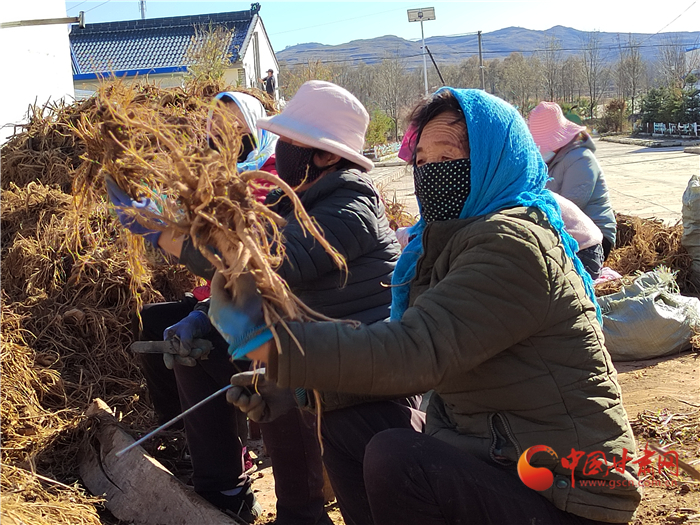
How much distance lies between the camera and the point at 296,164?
7.84 feet

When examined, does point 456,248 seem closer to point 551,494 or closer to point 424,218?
point 424,218

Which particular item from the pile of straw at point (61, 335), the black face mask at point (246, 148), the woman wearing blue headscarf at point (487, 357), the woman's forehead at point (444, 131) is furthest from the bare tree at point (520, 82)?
the woman wearing blue headscarf at point (487, 357)

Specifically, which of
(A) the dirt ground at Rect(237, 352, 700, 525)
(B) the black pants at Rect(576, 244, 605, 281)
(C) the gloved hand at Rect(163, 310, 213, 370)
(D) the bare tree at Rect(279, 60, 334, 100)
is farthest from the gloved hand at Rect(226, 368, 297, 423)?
(D) the bare tree at Rect(279, 60, 334, 100)

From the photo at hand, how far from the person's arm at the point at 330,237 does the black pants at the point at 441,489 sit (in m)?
0.61

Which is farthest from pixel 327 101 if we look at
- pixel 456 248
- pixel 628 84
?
pixel 628 84

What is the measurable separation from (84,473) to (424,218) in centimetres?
216

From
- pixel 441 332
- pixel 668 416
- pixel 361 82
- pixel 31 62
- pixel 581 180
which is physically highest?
pixel 361 82

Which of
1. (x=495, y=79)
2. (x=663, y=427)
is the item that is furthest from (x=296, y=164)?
(x=495, y=79)

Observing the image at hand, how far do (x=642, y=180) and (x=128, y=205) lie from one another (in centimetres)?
1457

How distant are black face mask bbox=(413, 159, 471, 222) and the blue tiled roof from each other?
34037 mm

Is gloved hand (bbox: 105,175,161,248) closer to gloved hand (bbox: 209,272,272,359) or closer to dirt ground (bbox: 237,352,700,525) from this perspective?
gloved hand (bbox: 209,272,272,359)

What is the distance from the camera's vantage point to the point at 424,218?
192 centimetres

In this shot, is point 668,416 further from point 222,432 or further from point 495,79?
point 495,79

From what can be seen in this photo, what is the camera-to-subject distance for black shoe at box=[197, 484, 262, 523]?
2.77 m
